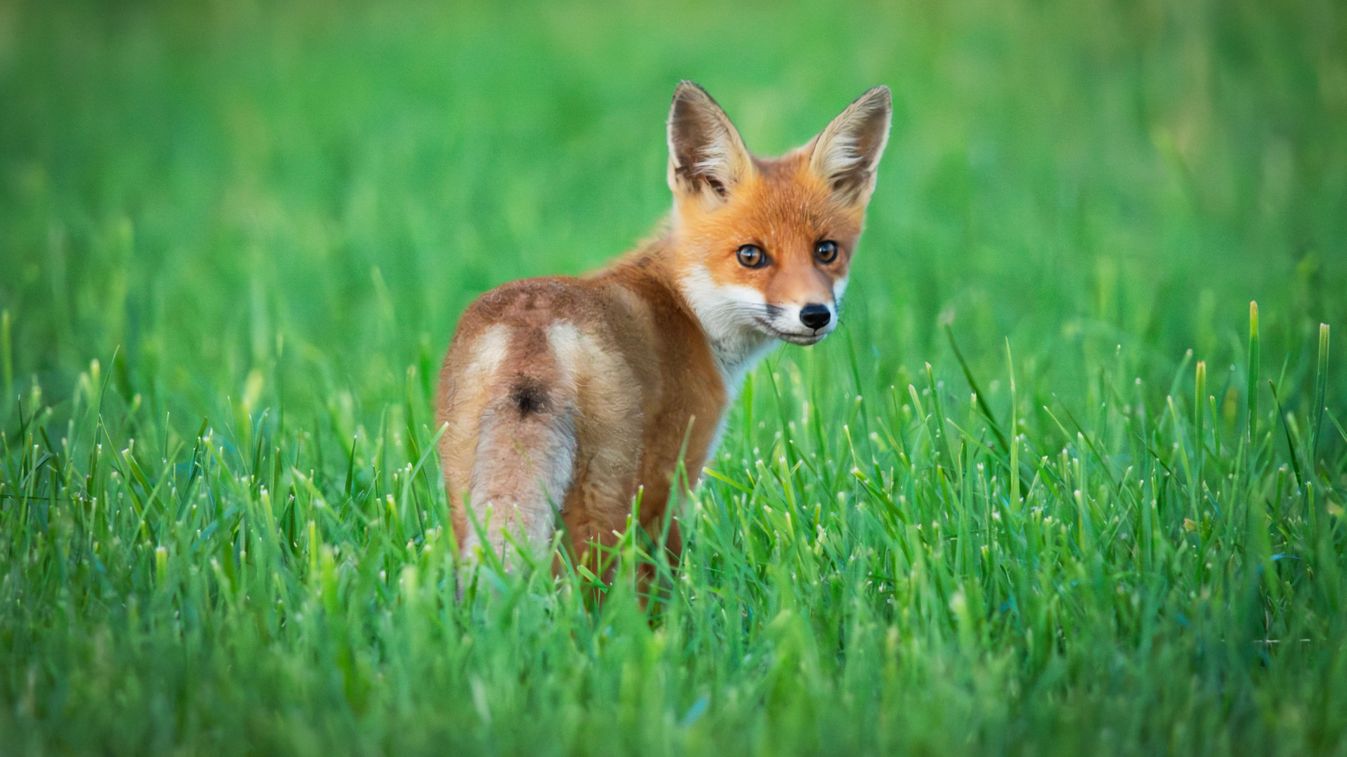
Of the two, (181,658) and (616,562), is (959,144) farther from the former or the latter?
(181,658)

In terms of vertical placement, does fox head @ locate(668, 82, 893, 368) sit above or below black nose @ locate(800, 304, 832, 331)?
above

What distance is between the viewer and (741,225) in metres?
4.42

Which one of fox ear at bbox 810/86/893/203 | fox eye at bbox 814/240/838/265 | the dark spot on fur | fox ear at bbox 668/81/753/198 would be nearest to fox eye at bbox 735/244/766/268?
fox eye at bbox 814/240/838/265

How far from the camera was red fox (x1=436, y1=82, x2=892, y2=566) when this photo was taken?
341cm

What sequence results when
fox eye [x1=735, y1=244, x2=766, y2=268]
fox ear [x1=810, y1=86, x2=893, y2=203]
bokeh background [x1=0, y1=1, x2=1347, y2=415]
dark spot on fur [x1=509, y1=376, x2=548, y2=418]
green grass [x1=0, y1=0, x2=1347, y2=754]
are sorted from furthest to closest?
bokeh background [x1=0, y1=1, x2=1347, y2=415], fox ear [x1=810, y1=86, x2=893, y2=203], fox eye [x1=735, y1=244, x2=766, y2=268], dark spot on fur [x1=509, y1=376, x2=548, y2=418], green grass [x1=0, y1=0, x2=1347, y2=754]

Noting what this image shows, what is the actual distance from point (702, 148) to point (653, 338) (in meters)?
0.94

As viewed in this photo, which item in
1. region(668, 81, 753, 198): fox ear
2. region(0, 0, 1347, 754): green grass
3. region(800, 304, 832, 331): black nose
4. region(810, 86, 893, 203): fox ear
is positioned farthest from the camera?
region(810, 86, 893, 203): fox ear

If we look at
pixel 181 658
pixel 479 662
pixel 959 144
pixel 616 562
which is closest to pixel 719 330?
pixel 616 562

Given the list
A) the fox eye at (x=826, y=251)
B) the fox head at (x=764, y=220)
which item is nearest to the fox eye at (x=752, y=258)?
the fox head at (x=764, y=220)

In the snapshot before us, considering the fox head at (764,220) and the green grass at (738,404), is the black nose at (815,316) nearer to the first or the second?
the fox head at (764,220)

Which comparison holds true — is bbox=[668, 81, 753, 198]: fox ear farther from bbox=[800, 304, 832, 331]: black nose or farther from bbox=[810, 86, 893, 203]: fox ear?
bbox=[800, 304, 832, 331]: black nose

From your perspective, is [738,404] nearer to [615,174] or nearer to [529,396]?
[529,396]

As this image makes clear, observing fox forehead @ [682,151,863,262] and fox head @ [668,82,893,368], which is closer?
fox head @ [668,82,893,368]

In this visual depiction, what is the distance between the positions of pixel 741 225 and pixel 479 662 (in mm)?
1875
